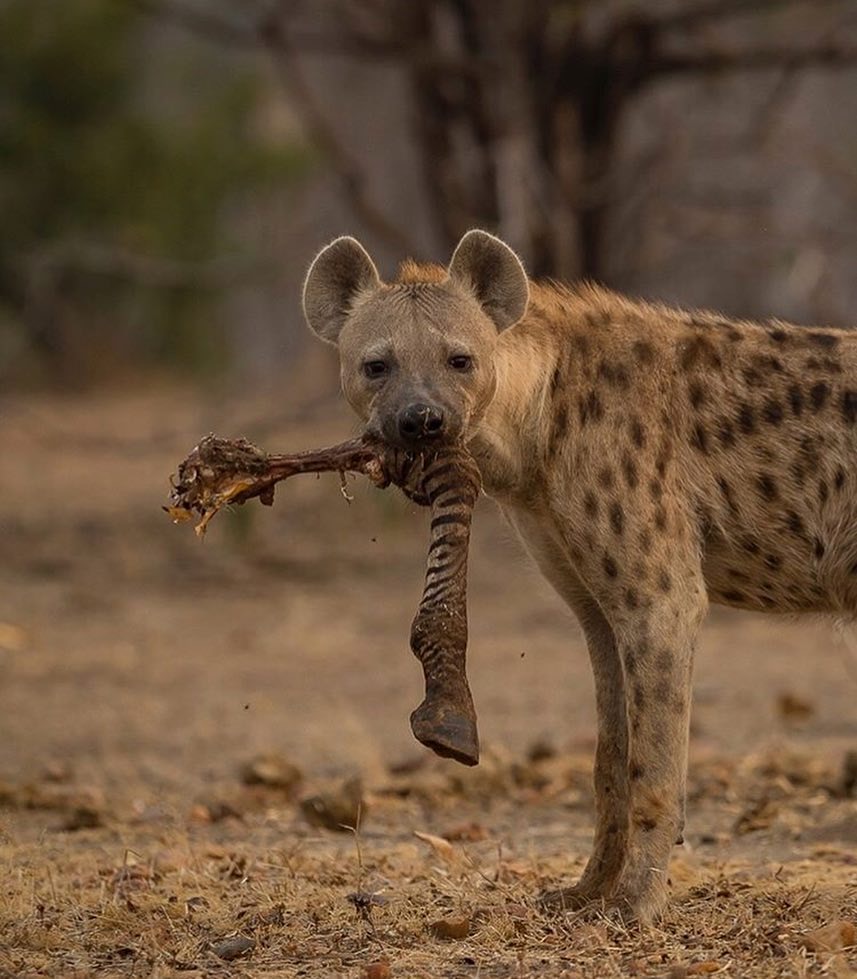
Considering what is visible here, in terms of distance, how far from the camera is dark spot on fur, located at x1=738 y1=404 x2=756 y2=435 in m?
4.46

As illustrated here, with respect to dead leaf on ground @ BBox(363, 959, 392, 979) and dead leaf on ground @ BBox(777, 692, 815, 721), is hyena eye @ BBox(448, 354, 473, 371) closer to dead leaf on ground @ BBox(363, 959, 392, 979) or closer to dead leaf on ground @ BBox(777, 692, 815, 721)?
dead leaf on ground @ BBox(363, 959, 392, 979)

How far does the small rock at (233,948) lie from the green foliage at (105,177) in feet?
43.1

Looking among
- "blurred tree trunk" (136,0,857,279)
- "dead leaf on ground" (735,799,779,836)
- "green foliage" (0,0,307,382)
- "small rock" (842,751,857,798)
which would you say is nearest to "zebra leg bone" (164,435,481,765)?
"dead leaf on ground" (735,799,779,836)

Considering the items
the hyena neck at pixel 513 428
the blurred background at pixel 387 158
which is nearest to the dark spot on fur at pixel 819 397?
the hyena neck at pixel 513 428

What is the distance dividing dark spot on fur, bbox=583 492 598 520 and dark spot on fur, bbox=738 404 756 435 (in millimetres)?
406

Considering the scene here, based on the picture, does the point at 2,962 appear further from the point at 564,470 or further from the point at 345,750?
the point at 345,750

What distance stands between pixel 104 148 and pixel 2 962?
590 inches

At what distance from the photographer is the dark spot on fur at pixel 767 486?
4.43 metres

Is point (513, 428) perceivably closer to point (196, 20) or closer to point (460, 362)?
point (460, 362)

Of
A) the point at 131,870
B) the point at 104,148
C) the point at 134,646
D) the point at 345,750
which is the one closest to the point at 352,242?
the point at 131,870

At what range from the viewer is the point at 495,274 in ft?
15.0

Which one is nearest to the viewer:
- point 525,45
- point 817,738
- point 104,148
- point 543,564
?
point 543,564

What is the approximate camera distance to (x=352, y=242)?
464cm

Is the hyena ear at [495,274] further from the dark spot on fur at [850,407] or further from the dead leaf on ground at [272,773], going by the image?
the dead leaf on ground at [272,773]
